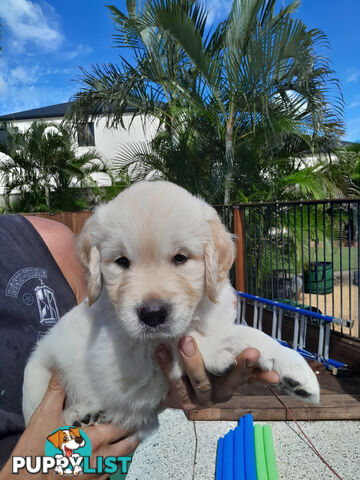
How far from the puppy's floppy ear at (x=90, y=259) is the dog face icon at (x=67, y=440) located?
27.2 inches

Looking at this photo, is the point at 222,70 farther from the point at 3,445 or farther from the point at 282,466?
the point at 3,445

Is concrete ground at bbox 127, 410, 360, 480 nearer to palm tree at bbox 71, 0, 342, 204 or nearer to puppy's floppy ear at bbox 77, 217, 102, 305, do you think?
puppy's floppy ear at bbox 77, 217, 102, 305

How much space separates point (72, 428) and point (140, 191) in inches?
52.7

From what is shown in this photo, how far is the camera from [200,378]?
1.77 m

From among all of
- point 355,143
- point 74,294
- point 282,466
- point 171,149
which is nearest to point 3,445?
point 74,294

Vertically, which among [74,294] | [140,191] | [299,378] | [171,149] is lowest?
[299,378]

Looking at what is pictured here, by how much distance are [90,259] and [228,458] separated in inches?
123

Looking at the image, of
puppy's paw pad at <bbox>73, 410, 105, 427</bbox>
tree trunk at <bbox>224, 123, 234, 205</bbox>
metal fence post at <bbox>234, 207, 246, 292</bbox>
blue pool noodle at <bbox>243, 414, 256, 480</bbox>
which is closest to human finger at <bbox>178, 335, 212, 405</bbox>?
puppy's paw pad at <bbox>73, 410, 105, 427</bbox>

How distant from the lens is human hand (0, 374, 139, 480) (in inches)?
70.2

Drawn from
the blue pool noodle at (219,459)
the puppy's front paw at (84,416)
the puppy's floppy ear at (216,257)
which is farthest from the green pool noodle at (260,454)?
the puppy's floppy ear at (216,257)

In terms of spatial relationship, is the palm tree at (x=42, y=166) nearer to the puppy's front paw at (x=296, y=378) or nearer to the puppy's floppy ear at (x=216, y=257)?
the puppy's floppy ear at (x=216, y=257)

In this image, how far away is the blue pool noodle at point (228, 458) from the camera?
3.68 metres

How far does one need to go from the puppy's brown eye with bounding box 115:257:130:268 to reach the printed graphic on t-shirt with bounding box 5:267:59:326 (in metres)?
0.82

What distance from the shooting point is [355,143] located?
22.8m
